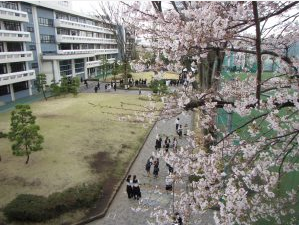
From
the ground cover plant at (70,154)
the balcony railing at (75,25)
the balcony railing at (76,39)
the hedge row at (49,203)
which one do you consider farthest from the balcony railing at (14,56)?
the hedge row at (49,203)

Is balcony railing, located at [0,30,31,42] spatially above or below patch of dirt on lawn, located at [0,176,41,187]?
above

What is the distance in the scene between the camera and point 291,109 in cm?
576

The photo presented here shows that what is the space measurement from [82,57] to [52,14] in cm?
911

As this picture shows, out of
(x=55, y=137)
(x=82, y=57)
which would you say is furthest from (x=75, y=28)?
(x=55, y=137)

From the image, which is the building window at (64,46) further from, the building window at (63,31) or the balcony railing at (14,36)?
the balcony railing at (14,36)

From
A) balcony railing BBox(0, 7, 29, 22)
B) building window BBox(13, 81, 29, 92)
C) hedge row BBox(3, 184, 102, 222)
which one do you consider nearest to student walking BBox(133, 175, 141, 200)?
hedge row BBox(3, 184, 102, 222)

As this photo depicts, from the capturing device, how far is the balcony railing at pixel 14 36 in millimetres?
28667

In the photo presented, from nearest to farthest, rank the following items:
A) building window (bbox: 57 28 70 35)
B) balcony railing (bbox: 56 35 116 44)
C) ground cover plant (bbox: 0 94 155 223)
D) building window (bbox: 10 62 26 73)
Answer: ground cover plant (bbox: 0 94 155 223), building window (bbox: 10 62 26 73), balcony railing (bbox: 56 35 116 44), building window (bbox: 57 28 70 35)

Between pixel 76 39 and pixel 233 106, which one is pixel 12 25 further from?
pixel 233 106

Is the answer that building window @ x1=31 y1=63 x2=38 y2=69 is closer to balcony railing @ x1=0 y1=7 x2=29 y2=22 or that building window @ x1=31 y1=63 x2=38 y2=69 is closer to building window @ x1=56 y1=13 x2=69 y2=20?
balcony railing @ x1=0 y1=7 x2=29 y2=22

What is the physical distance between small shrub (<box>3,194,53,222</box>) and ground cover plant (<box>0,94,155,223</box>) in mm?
1121

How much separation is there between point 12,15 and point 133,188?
25981 millimetres

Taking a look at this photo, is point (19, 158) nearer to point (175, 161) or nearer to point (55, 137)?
point (55, 137)

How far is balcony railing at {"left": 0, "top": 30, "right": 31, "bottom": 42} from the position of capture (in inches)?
1129
